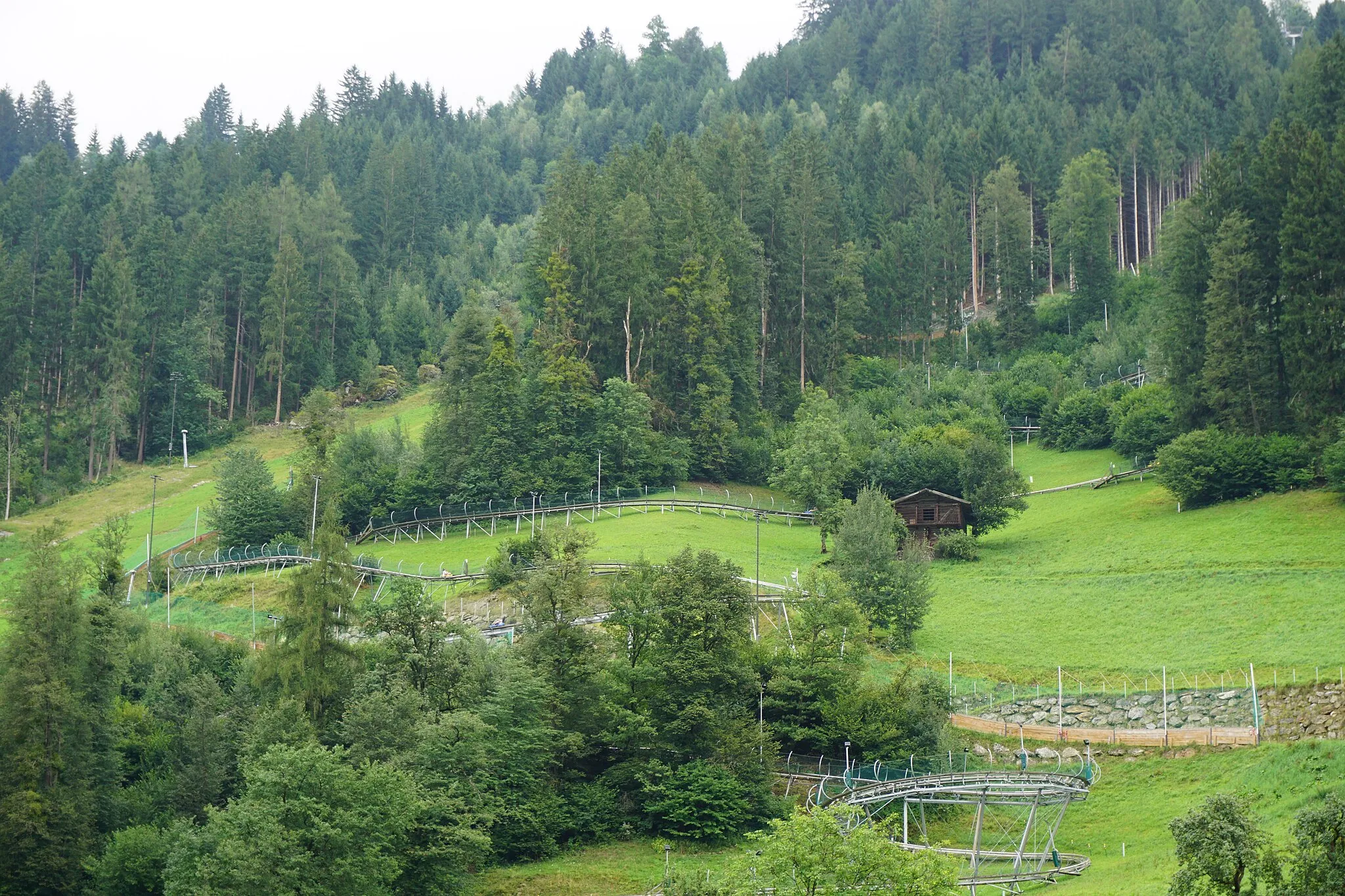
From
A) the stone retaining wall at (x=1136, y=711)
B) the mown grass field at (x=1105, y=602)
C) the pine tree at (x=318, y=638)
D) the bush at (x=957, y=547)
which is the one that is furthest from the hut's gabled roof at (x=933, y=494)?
the pine tree at (x=318, y=638)

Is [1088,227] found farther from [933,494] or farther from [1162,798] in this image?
[1162,798]

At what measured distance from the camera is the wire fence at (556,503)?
320ft

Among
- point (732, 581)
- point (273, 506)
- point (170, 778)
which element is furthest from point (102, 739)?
point (273, 506)

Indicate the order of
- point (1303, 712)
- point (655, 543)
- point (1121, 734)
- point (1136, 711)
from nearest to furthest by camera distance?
point (1303, 712) < point (1121, 734) < point (1136, 711) < point (655, 543)

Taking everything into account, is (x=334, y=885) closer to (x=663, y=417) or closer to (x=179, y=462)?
(x=663, y=417)

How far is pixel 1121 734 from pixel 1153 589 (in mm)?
16130

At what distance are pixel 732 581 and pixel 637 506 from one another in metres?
27.3

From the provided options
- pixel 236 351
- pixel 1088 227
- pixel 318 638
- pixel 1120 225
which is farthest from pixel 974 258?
pixel 318 638

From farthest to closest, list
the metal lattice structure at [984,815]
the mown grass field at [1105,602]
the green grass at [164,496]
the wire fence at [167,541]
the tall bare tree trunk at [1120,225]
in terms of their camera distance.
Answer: the tall bare tree trunk at [1120,225] < the green grass at [164,496] < the wire fence at [167,541] < the mown grass field at [1105,602] < the metal lattice structure at [984,815]

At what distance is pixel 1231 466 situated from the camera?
88.4 meters

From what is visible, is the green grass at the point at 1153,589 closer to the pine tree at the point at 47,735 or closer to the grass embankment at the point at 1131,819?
the grass embankment at the point at 1131,819

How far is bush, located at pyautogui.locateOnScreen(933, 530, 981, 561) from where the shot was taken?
8838cm

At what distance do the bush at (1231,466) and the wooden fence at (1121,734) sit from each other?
93.3 ft

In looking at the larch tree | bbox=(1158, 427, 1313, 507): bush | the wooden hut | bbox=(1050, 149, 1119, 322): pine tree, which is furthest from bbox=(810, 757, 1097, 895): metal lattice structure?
the larch tree
